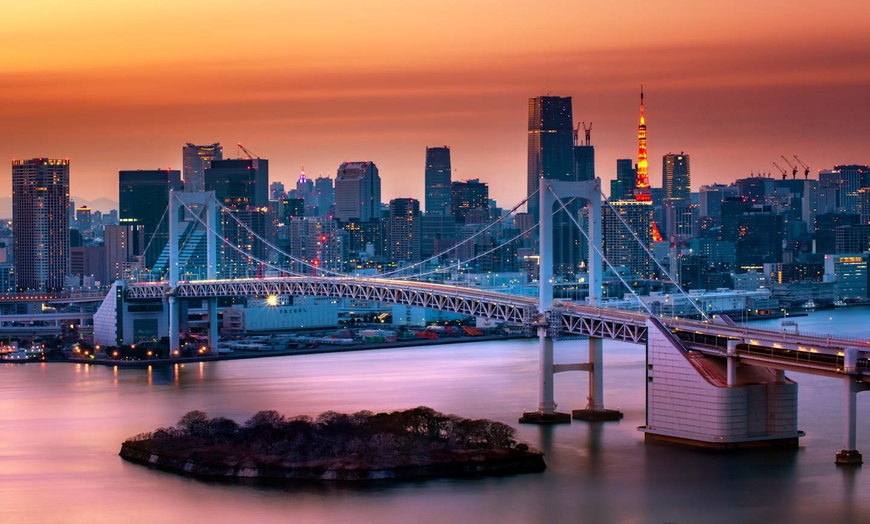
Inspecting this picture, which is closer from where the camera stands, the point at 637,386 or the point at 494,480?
the point at 494,480

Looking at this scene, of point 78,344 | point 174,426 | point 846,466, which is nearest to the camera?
point 846,466

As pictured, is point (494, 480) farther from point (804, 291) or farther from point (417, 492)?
point (804, 291)

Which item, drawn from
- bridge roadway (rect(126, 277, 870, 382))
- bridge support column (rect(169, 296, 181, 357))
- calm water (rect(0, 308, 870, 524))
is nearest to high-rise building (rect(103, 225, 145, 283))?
bridge support column (rect(169, 296, 181, 357))

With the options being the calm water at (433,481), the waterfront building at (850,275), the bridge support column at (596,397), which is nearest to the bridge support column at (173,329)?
the calm water at (433,481)

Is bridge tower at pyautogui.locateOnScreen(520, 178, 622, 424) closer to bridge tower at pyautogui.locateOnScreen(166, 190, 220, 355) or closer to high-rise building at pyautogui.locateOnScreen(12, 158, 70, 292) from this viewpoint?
bridge tower at pyautogui.locateOnScreen(166, 190, 220, 355)

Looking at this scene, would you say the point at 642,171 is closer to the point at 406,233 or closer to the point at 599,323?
the point at 406,233

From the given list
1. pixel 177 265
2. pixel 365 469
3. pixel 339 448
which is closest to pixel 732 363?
pixel 365 469

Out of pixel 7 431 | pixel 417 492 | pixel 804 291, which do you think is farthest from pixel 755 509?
pixel 804 291
